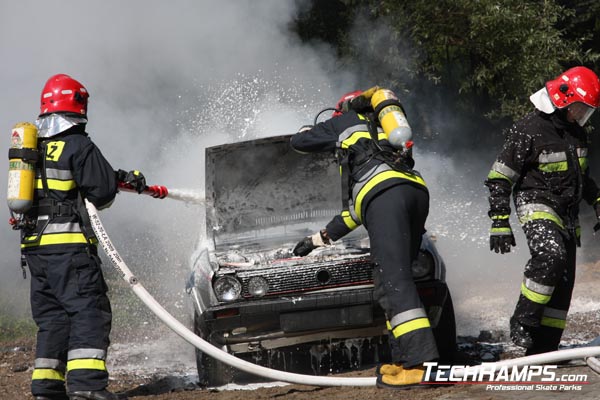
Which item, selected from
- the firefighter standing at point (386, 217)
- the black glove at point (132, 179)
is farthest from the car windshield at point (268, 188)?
the firefighter standing at point (386, 217)

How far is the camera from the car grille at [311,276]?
5.85m

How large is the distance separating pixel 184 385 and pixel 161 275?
13.0 feet

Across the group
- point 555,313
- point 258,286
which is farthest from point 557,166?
point 258,286

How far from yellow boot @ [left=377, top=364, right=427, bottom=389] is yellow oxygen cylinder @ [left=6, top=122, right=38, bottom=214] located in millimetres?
2484

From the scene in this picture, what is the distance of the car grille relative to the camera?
230 inches

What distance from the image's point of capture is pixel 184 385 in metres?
6.56

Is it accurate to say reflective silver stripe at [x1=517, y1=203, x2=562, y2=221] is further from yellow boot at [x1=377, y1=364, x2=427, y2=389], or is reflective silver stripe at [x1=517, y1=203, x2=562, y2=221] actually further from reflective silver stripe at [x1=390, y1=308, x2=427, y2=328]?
yellow boot at [x1=377, y1=364, x2=427, y2=389]

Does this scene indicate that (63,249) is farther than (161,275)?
No

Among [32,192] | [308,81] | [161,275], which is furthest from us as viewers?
[308,81]

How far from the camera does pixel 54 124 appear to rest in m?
5.49

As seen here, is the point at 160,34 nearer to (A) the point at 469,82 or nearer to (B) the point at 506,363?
(A) the point at 469,82

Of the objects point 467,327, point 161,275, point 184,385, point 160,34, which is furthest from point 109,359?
point 160,34

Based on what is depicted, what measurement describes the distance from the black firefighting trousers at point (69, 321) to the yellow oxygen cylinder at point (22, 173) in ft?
1.20

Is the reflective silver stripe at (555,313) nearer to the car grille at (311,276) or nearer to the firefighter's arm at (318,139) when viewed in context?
the car grille at (311,276)
